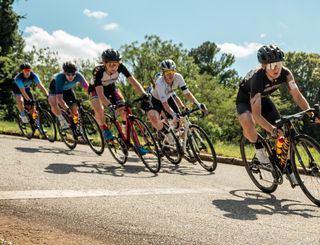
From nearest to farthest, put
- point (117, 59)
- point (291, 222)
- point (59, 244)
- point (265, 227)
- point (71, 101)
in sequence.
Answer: point (59, 244) < point (265, 227) < point (291, 222) < point (117, 59) < point (71, 101)

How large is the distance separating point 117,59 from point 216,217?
463 centimetres

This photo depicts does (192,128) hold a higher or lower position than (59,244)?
higher

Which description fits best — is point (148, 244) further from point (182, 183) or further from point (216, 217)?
point (182, 183)

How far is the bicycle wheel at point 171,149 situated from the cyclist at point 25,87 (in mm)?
4396

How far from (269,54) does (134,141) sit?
129 inches

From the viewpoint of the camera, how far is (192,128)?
9.16m

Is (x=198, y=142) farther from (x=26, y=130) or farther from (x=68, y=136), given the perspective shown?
(x=26, y=130)

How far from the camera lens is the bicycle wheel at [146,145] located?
8.00 metres

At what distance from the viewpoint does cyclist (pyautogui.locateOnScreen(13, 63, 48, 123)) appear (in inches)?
489

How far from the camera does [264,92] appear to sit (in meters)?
6.59

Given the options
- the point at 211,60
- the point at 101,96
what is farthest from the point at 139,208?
the point at 211,60

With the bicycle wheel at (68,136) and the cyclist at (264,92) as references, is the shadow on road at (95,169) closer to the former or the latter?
the cyclist at (264,92)

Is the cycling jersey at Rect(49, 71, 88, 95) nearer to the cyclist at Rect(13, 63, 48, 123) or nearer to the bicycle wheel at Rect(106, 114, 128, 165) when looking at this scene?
the cyclist at Rect(13, 63, 48, 123)

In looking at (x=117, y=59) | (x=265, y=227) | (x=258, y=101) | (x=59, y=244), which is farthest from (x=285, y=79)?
(x=59, y=244)
